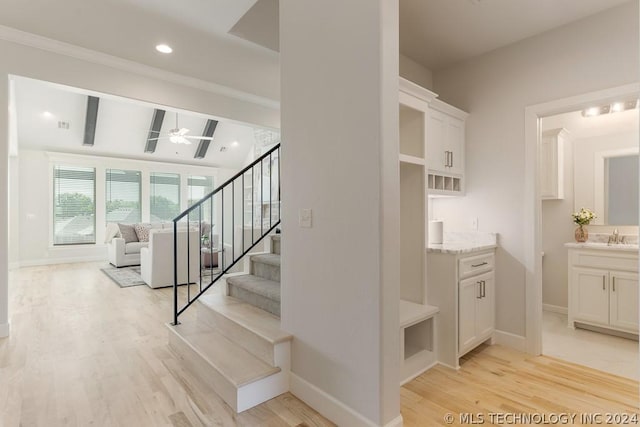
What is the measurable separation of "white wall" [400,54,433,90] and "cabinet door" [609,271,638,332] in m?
2.86

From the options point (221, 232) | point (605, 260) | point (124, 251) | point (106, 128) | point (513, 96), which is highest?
point (106, 128)

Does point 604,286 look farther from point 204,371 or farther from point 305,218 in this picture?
point 204,371

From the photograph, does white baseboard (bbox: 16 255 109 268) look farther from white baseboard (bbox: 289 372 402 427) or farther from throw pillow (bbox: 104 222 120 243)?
white baseboard (bbox: 289 372 402 427)

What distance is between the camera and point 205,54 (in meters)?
4.05

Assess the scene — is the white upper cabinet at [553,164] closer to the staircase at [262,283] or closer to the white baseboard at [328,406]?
the staircase at [262,283]

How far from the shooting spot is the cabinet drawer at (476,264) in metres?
2.69

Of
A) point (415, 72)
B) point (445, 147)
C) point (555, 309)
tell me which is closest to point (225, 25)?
point (415, 72)

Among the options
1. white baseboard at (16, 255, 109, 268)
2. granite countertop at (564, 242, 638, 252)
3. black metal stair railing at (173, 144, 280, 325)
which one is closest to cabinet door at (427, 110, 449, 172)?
black metal stair railing at (173, 144, 280, 325)

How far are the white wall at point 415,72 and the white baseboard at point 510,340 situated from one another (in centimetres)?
284

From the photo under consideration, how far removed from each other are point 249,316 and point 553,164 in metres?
4.04

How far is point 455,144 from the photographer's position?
10.8 feet

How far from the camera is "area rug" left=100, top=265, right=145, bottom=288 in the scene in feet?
17.7

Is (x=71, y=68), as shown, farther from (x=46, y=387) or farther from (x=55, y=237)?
(x=55, y=237)

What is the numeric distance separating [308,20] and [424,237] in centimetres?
190
